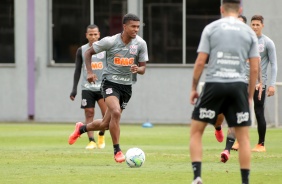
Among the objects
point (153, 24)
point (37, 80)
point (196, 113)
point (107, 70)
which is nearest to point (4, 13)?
point (37, 80)

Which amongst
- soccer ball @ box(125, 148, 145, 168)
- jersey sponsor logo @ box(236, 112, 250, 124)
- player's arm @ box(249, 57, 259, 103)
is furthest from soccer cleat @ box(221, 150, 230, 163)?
jersey sponsor logo @ box(236, 112, 250, 124)

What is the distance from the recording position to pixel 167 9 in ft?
107

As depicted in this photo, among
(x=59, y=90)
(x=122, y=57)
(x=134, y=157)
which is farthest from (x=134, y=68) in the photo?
(x=59, y=90)

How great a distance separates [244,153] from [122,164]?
439 cm

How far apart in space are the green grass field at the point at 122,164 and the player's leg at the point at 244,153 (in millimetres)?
1448

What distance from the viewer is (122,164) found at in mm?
15266

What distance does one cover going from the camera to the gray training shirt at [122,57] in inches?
621

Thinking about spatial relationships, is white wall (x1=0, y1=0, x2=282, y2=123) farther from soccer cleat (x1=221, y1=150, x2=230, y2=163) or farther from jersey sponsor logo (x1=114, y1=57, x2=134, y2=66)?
soccer cleat (x1=221, y1=150, x2=230, y2=163)

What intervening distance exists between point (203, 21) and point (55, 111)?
5.49 metres

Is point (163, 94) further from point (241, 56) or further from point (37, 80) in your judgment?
point (241, 56)

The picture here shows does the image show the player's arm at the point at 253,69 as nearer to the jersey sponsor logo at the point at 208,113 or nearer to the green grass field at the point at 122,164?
the jersey sponsor logo at the point at 208,113

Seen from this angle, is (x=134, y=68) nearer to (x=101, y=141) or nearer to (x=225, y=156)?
(x=225, y=156)

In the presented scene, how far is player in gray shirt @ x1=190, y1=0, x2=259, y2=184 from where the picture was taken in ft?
36.0

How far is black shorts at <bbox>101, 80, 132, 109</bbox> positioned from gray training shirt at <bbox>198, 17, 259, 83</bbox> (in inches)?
191
